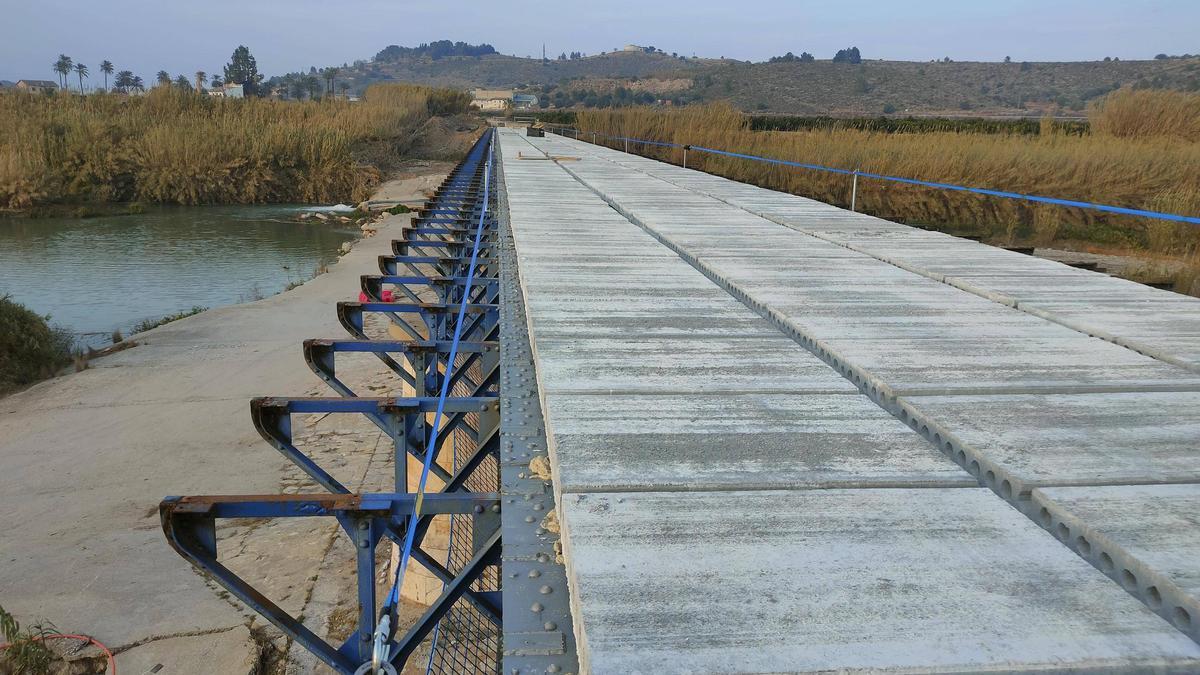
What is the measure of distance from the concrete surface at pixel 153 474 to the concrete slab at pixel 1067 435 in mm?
4507

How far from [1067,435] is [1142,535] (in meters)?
0.64

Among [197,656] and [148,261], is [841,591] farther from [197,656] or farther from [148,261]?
[148,261]

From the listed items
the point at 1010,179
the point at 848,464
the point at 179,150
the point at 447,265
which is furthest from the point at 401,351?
the point at 179,150

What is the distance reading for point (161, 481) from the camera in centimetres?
798

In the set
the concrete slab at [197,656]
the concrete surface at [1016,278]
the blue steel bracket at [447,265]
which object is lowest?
the concrete slab at [197,656]

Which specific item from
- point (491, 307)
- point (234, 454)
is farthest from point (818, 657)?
point (234, 454)

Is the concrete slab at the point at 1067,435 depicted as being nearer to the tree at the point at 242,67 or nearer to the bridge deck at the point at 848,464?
the bridge deck at the point at 848,464

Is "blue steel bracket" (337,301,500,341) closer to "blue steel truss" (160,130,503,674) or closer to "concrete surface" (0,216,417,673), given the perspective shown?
"blue steel truss" (160,130,503,674)

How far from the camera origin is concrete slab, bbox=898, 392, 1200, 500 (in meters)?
2.22

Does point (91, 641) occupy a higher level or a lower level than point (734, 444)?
lower

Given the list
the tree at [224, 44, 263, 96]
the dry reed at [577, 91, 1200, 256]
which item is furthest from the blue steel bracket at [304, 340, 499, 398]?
the tree at [224, 44, 263, 96]

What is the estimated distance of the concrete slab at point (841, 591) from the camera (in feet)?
4.94

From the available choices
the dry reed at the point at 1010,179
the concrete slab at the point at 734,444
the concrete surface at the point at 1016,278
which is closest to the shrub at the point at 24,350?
the concrete surface at the point at 1016,278

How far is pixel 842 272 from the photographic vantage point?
505 centimetres
